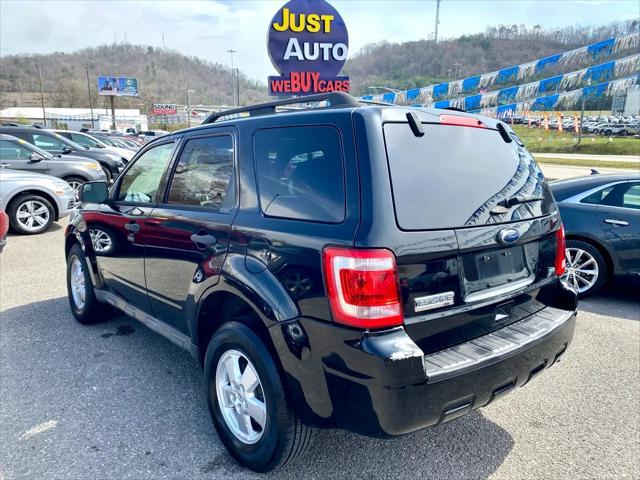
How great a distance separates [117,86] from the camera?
278 ft

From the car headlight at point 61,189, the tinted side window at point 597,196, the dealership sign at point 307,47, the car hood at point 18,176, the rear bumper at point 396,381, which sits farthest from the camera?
the dealership sign at point 307,47

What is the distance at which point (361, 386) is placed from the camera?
1.91m

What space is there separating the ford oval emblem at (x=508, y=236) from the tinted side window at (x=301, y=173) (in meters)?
0.87

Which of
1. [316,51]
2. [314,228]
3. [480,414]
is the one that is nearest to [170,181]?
[314,228]

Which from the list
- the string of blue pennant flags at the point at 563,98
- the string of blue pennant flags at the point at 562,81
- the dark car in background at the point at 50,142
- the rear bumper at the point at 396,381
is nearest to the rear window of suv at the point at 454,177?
the rear bumper at the point at 396,381

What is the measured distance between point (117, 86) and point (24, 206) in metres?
87.2

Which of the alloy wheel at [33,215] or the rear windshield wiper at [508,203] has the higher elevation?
the rear windshield wiper at [508,203]

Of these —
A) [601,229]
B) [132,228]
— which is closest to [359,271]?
[132,228]

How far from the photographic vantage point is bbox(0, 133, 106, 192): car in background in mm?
9812

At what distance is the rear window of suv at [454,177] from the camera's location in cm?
207

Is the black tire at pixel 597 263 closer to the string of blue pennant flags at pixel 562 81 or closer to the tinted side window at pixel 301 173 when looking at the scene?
the tinted side window at pixel 301 173

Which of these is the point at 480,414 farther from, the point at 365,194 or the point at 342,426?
the point at 365,194

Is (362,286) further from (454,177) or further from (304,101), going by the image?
(304,101)

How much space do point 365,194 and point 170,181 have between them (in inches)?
68.8
